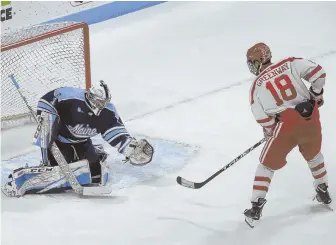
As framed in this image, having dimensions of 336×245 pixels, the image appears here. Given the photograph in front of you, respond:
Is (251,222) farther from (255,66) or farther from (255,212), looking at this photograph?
(255,66)

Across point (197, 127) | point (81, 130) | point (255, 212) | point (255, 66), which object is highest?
point (255, 66)

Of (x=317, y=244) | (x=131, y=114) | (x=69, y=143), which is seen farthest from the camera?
(x=131, y=114)

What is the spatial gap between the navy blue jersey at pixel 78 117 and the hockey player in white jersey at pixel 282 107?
802 mm

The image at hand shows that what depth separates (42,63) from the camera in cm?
454

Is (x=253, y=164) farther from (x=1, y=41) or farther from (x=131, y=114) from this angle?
(x=1, y=41)

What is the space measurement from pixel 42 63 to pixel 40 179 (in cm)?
106

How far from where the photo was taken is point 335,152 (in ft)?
13.3

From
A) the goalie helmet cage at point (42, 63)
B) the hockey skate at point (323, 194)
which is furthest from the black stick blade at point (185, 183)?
the goalie helmet cage at point (42, 63)

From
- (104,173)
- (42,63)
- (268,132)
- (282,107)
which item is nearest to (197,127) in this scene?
(104,173)

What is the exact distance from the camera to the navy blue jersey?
3656mm

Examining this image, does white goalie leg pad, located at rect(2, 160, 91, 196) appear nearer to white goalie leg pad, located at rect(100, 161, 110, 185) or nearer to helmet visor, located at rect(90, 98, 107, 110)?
white goalie leg pad, located at rect(100, 161, 110, 185)

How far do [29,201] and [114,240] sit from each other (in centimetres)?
62

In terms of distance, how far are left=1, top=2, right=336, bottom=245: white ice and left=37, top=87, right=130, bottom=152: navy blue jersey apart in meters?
0.32

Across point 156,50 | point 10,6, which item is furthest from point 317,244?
point 10,6
